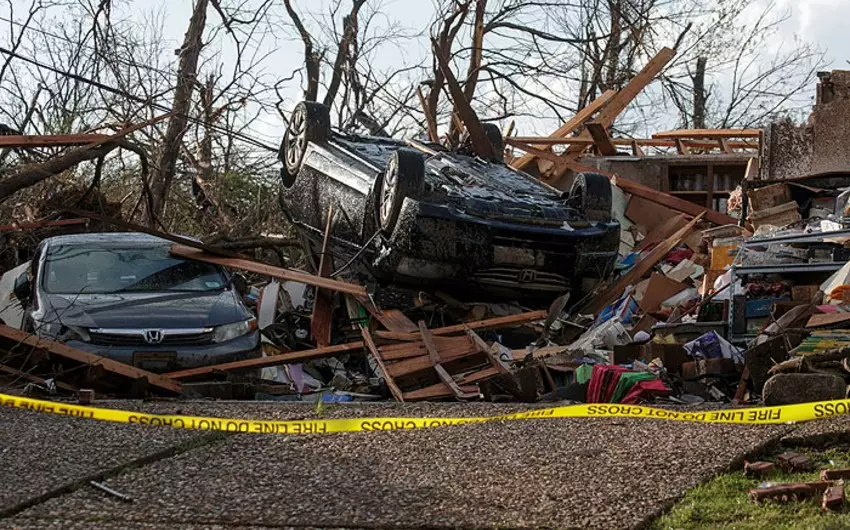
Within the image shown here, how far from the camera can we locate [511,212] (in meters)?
12.9

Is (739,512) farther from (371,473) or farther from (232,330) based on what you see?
(232,330)

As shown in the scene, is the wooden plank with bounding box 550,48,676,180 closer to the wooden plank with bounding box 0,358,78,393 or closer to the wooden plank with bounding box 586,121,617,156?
the wooden plank with bounding box 586,121,617,156

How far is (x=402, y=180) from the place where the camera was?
12516 mm

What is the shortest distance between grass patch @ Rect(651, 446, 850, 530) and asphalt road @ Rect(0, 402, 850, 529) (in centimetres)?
9

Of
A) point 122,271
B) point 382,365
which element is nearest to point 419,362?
point 382,365

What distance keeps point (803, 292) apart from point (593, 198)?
274cm

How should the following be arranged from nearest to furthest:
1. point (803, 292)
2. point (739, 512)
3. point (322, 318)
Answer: point (739, 512)
point (803, 292)
point (322, 318)

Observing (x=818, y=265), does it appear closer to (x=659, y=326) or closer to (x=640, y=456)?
(x=659, y=326)

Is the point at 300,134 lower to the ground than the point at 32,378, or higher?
higher

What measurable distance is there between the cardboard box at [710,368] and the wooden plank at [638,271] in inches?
187

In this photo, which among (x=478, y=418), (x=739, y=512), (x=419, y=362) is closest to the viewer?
(x=739, y=512)

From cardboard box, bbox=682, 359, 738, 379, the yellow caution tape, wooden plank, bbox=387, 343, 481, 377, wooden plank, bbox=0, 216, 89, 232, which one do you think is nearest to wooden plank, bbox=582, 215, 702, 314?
wooden plank, bbox=387, 343, 481, 377

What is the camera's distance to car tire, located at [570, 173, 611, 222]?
44.0 ft

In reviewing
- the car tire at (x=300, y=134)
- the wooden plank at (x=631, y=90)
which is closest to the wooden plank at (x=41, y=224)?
the car tire at (x=300, y=134)
